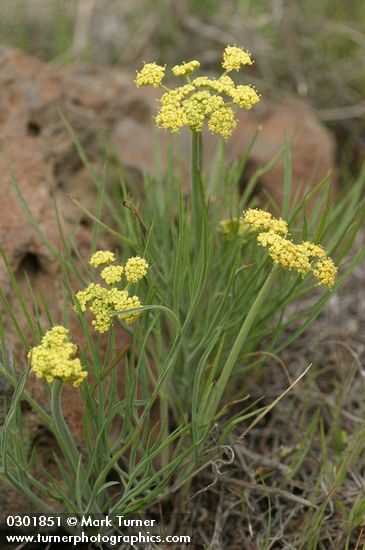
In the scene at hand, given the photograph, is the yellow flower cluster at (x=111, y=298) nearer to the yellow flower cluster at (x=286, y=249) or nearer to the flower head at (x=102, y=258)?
the flower head at (x=102, y=258)

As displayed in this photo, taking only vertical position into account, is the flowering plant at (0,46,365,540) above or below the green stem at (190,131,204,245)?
below

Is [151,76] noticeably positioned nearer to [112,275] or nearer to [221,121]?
[221,121]

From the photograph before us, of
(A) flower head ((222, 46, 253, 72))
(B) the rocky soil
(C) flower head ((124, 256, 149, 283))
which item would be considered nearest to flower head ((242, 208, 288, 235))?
(C) flower head ((124, 256, 149, 283))

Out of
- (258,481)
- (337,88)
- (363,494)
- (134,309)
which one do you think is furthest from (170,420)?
(337,88)

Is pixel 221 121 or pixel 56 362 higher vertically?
pixel 221 121

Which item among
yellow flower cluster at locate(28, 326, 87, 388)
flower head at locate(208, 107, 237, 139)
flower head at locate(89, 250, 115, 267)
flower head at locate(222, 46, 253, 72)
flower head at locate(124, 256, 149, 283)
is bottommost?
yellow flower cluster at locate(28, 326, 87, 388)

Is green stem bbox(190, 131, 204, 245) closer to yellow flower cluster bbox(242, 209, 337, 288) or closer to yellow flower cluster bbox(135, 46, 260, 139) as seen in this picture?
yellow flower cluster bbox(135, 46, 260, 139)

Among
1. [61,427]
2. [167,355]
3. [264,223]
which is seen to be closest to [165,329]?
[167,355]
